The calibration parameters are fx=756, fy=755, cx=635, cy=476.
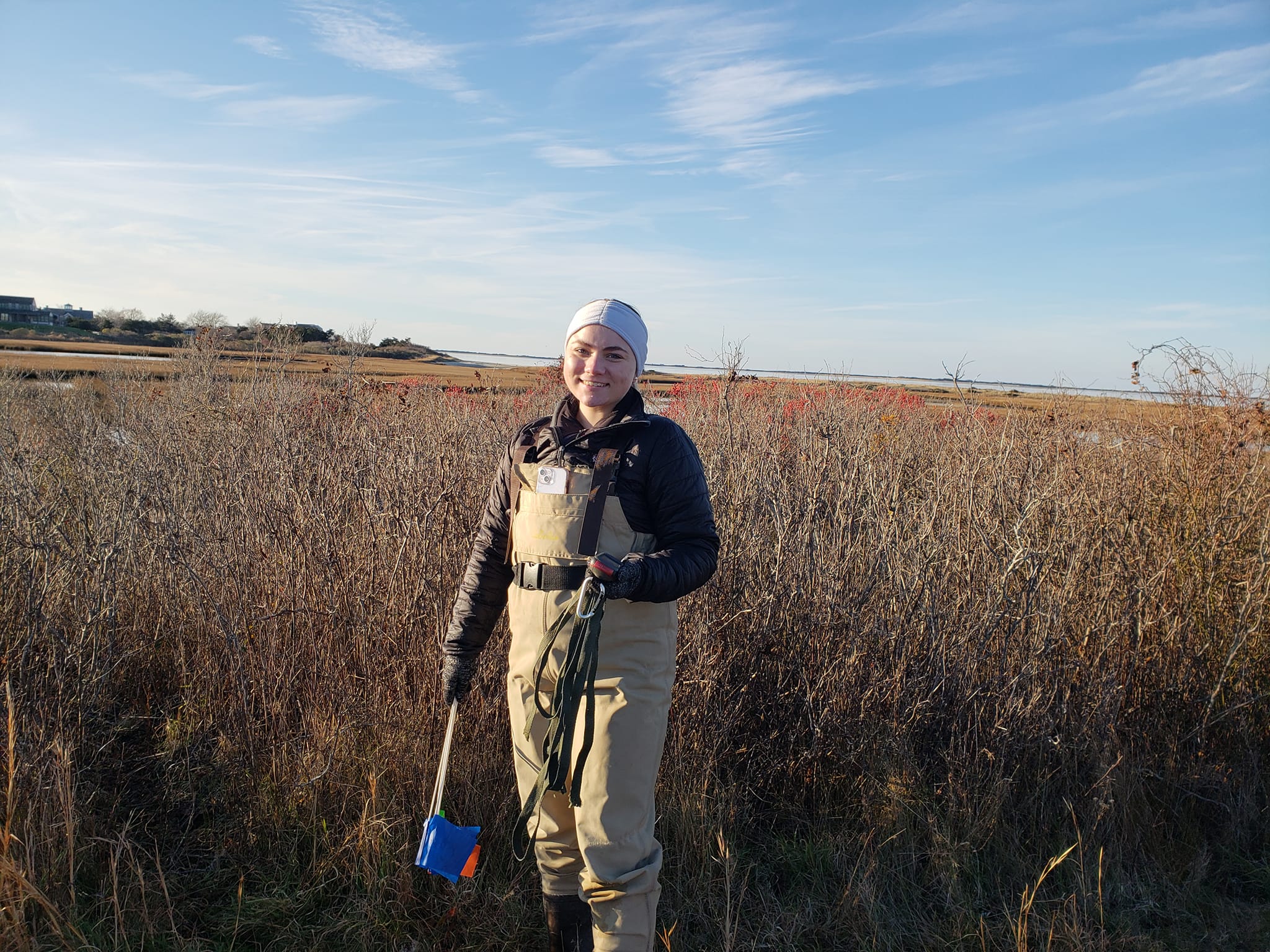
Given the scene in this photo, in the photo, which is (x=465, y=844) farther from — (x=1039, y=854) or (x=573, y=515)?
(x=1039, y=854)

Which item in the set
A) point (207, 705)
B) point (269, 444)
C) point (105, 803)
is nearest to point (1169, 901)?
point (207, 705)

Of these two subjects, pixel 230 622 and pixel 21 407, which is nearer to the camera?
pixel 230 622

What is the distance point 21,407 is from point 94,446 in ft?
21.1

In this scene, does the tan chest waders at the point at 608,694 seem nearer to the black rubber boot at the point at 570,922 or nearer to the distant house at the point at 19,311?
the black rubber boot at the point at 570,922

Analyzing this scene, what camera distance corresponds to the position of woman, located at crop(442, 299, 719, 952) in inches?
69.8

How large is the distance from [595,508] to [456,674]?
0.67m

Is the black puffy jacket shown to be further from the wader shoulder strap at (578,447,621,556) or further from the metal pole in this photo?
the metal pole

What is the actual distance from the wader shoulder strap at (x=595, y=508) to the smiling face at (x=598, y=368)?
0.62ft

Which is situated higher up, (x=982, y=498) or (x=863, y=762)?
(x=982, y=498)

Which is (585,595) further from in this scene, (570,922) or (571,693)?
(570,922)

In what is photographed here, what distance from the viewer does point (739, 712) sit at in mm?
2959

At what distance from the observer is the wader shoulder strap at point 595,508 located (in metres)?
1.77

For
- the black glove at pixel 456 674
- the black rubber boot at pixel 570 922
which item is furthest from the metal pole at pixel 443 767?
the black rubber boot at pixel 570 922

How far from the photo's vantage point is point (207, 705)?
2754mm
